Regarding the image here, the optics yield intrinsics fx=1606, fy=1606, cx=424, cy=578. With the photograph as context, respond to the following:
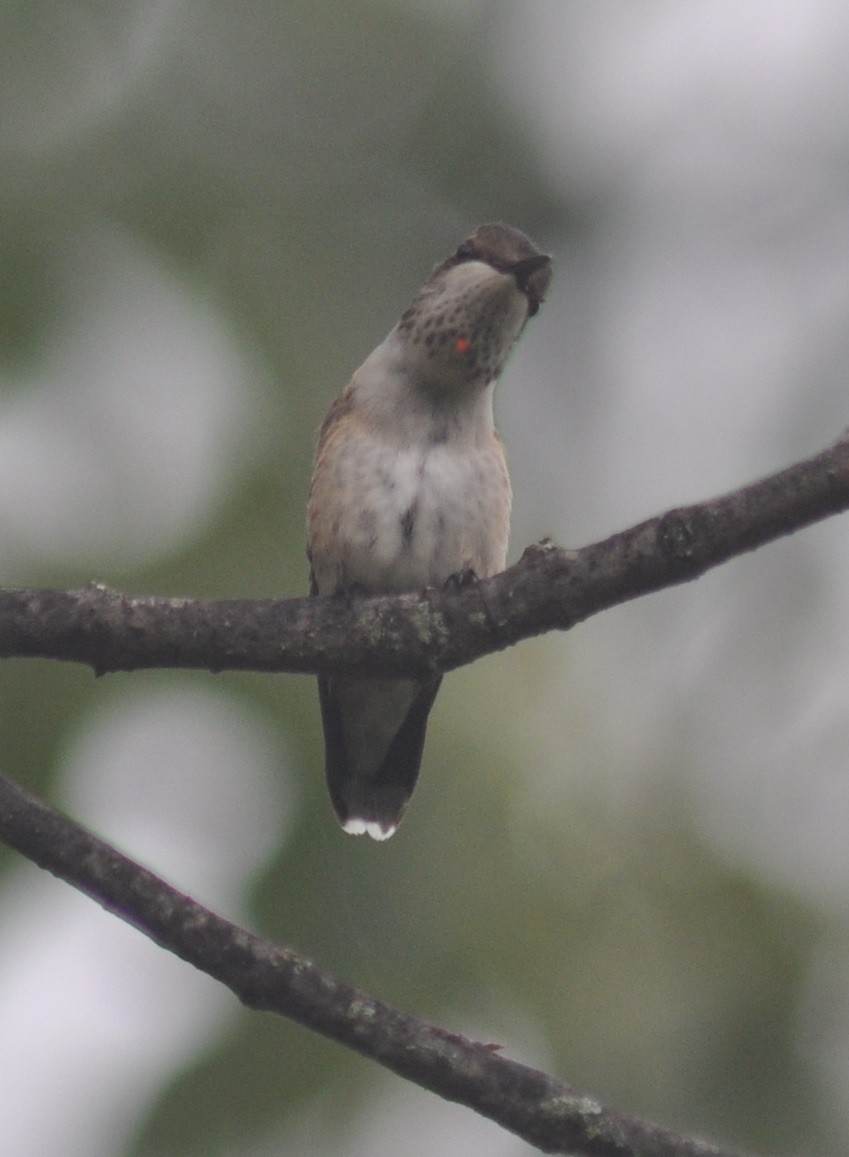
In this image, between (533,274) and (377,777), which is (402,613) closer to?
(533,274)

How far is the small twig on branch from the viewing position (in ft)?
11.2

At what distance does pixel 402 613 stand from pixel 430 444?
1.38 metres

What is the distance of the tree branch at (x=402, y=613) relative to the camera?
360 cm

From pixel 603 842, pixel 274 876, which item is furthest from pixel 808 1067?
pixel 274 876

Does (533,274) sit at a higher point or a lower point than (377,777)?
higher

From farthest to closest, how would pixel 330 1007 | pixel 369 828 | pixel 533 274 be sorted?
pixel 369 828 < pixel 533 274 < pixel 330 1007

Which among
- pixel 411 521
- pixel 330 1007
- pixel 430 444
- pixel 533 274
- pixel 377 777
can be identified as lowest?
pixel 330 1007

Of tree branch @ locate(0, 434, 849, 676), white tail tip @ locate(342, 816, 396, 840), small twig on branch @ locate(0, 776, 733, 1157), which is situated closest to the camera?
small twig on branch @ locate(0, 776, 733, 1157)

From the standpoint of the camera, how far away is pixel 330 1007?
348 centimetres

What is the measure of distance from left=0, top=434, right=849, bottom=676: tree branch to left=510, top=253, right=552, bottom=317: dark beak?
1630 millimetres

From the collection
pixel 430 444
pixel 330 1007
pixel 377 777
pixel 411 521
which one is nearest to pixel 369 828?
pixel 377 777

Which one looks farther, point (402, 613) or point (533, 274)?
point (533, 274)

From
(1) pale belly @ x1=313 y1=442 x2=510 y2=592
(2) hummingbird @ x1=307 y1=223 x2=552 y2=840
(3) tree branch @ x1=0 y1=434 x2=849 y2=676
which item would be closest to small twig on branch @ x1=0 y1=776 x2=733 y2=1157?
(3) tree branch @ x1=0 y1=434 x2=849 y2=676

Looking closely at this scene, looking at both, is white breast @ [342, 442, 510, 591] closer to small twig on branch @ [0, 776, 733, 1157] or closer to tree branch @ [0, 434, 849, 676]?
tree branch @ [0, 434, 849, 676]
